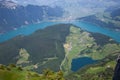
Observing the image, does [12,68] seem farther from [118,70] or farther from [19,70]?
[118,70]

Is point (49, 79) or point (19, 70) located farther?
point (19, 70)

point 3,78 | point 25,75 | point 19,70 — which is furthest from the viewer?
point 19,70

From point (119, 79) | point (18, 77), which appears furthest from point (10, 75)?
point (119, 79)

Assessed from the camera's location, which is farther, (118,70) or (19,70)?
(19,70)

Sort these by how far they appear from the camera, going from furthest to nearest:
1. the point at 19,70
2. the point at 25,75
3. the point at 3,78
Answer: the point at 19,70
the point at 25,75
the point at 3,78

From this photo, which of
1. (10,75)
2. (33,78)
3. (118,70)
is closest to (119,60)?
(118,70)

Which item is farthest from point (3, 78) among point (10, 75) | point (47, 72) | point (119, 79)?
point (119, 79)

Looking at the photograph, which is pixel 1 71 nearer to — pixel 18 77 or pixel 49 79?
pixel 18 77

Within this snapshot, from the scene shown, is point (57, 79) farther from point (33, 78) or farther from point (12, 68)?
point (12, 68)
